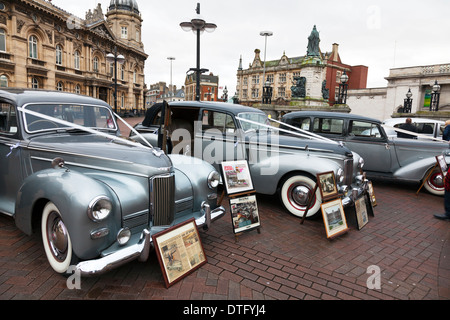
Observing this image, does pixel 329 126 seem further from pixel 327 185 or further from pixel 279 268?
pixel 279 268

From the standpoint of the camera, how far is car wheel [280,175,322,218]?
5152mm

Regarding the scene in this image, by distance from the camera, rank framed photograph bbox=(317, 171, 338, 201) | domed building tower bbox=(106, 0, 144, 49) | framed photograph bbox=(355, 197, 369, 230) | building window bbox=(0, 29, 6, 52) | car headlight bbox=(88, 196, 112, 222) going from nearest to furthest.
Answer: car headlight bbox=(88, 196, 112, 222)
framed photograph bbox=(317, 171, 338, 201)
framed photograph bbox=(355, 197, 369, 230)
building window bbox=(0, 29, 6, 52)
domed building tower bbox=(106, 0, 144, 49)

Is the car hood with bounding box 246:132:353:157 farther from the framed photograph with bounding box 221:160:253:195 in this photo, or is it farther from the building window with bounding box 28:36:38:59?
the building window with bounding box 28:36:38:59

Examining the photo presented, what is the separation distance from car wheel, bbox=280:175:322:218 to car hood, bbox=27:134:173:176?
281 centimetres

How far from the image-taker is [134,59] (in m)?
45.4

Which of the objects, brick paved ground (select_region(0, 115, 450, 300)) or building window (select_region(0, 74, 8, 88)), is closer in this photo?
brick paved ground (select_region(0, 115, 450, 300))

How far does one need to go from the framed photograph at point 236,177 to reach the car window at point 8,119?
10.2 ft

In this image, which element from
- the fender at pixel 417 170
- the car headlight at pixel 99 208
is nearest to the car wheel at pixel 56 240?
the car headlight at pixel 99 208

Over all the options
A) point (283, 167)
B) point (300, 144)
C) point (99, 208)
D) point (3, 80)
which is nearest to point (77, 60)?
point (3, 80)

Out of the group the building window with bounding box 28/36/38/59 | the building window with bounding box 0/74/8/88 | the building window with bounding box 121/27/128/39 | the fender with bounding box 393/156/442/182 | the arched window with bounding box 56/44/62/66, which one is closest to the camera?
the fender with bounding box 393/156/442/182

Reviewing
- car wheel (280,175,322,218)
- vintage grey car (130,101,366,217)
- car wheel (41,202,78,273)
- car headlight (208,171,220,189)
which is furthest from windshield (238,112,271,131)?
car wheel (41,202,78,273)

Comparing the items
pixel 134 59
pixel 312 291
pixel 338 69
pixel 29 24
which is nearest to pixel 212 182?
pixel 312 291

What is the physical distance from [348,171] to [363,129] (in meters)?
2.76

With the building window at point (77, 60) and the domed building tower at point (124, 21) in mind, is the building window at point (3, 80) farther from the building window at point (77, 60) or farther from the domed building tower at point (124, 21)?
the domed building tower at point (124, 21)
